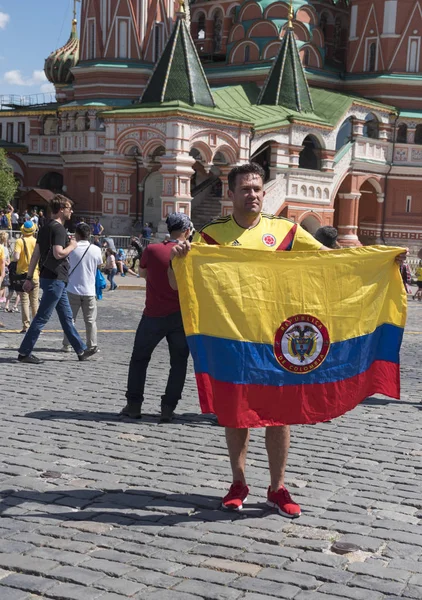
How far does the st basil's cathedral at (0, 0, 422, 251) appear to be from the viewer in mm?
29266

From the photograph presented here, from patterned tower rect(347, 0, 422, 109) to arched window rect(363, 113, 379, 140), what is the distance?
1.42 meters

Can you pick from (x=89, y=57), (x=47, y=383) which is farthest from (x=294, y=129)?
(x=47, y=383)

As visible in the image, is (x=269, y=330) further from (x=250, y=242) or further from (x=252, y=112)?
(x=252, y=112)

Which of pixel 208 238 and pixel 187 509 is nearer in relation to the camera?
pixel 187 509

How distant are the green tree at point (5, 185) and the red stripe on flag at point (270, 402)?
126 ft

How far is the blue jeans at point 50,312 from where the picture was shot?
10039 millimetres

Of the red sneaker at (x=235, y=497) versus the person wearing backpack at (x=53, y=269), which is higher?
the person wearing backpack at (x=53, y=269)

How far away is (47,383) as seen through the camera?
360 inches

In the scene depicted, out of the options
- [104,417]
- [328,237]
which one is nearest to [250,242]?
[104,417]

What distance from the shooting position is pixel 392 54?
37.8 m

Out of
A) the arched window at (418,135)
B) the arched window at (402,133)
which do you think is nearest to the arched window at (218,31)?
the arched window at (402,133)

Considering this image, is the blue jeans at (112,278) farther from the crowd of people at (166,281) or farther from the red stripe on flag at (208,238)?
the red stripe on flag at (208,238)

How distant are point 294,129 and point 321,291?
27.2m

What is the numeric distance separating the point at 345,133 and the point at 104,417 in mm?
29307
